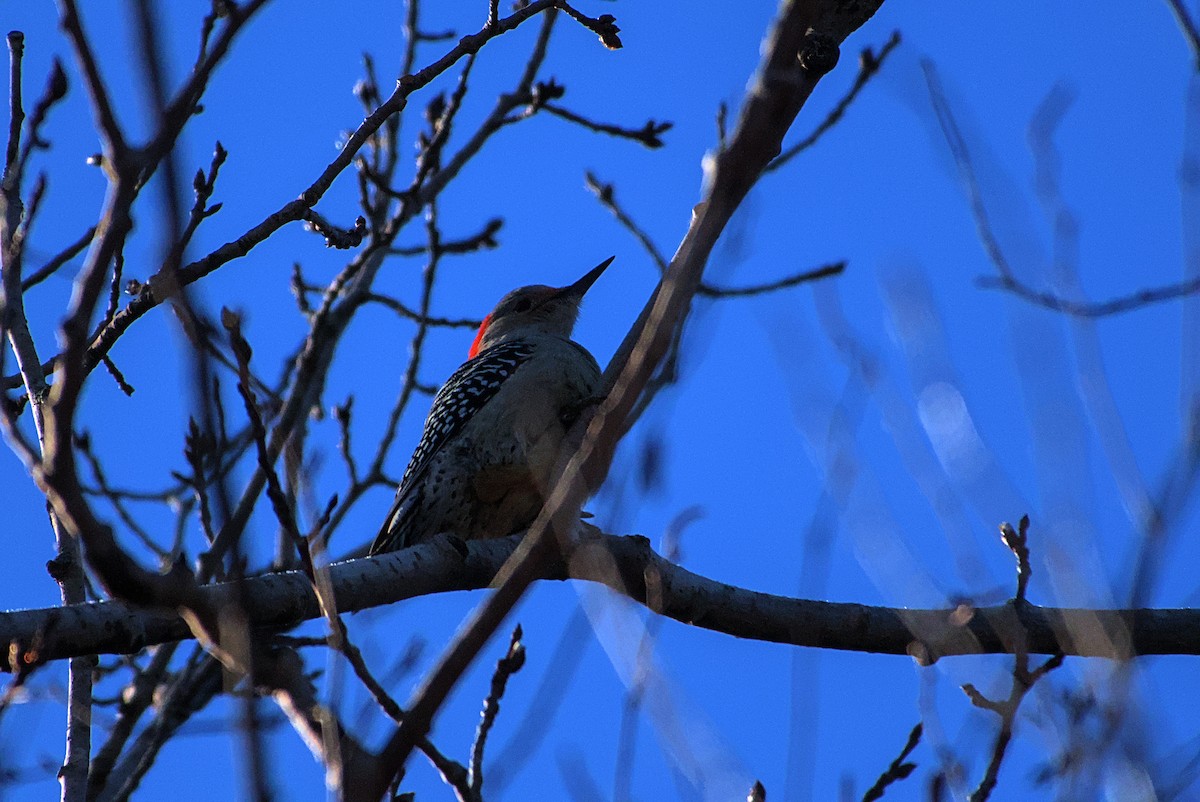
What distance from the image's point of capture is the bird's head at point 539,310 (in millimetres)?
9953

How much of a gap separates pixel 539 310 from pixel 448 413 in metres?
2.49

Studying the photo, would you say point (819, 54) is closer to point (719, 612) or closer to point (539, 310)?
point (719, 612)

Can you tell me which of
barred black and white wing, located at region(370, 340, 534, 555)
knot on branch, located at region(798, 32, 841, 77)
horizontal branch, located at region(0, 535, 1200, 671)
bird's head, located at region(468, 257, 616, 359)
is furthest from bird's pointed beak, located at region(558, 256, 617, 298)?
knot on branch, located at region(798, 32, 841, 77)

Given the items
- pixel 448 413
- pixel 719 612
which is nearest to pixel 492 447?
pixel 448 413

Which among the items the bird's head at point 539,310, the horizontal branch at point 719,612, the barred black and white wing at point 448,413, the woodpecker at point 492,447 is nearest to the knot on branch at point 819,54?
the horizontal branch at point 719,612

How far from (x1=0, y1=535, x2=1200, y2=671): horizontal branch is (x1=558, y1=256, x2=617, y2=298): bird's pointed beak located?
4654 millimetres

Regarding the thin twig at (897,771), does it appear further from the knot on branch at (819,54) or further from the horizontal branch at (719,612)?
the knot on branch at (819,54)

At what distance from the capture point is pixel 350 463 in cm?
775

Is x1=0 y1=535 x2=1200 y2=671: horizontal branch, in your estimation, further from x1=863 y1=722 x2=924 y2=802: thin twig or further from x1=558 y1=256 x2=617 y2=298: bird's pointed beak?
x1=558 y1=256 x2=617 y2=298: bird's pointed beak

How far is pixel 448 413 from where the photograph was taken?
768cm

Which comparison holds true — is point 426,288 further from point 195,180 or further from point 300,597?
point 300,597

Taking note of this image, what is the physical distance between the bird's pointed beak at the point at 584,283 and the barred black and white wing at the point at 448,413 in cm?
164

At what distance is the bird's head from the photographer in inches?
392

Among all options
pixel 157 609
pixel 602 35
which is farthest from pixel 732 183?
pixel 602 35
